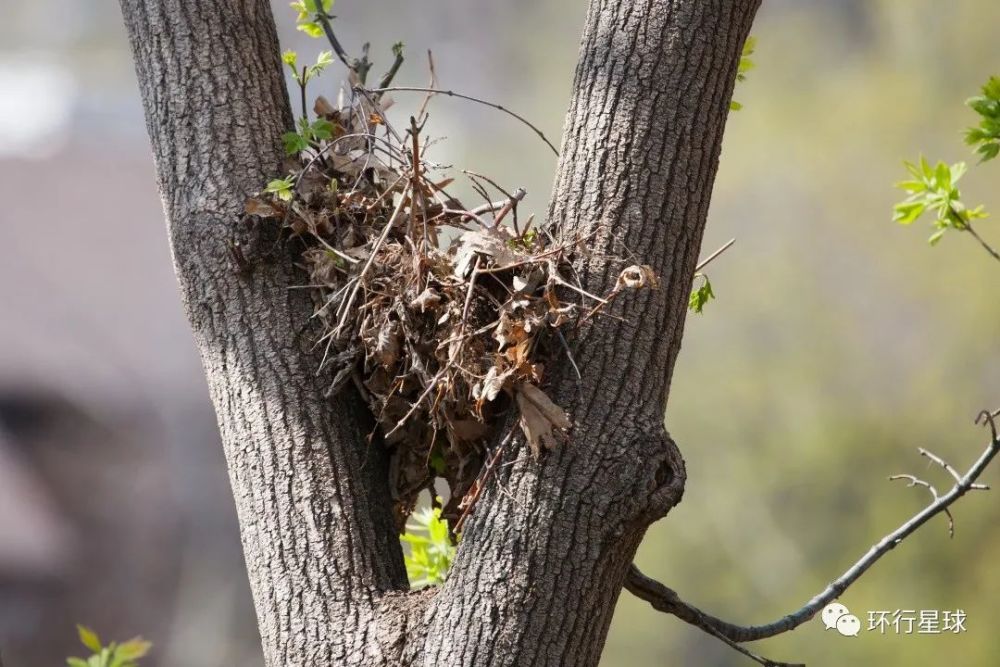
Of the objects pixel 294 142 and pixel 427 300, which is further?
pixel 294 142

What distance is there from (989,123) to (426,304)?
38.0 inches

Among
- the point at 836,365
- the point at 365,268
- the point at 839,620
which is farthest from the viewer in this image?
the point at 836,365

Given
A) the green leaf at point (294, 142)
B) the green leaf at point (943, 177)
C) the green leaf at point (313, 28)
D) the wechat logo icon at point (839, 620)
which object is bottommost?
the green leaf at point (294, 142)

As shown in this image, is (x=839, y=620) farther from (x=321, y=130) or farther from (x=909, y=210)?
(x=321, y=130)

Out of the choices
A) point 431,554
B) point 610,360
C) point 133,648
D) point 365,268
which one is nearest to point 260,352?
point 365,268

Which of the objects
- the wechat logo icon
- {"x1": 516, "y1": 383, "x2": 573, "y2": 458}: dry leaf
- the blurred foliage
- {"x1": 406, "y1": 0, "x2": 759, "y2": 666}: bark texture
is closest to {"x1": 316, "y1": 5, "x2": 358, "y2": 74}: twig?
{"x1": 406, "y1": 0, "x2": 759, "y2": 666}: bark texture

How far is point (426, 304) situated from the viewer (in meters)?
1.03

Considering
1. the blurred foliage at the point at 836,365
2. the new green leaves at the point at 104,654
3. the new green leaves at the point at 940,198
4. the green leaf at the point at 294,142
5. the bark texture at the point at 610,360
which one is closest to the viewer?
the bark texture at the point at 610,360

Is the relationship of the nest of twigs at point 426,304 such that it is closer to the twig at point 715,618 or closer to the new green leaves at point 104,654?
the twig at point 715,618

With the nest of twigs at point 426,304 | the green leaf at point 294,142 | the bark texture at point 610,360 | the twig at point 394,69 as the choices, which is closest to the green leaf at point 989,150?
the bark texture at point 610,360

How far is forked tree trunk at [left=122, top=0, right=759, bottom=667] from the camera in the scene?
0.95 m

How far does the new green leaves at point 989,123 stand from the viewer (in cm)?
141

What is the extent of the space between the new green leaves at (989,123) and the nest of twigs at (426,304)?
766 millimetres

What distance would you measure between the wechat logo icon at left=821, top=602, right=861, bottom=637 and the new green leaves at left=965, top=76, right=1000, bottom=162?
5.86 ft
